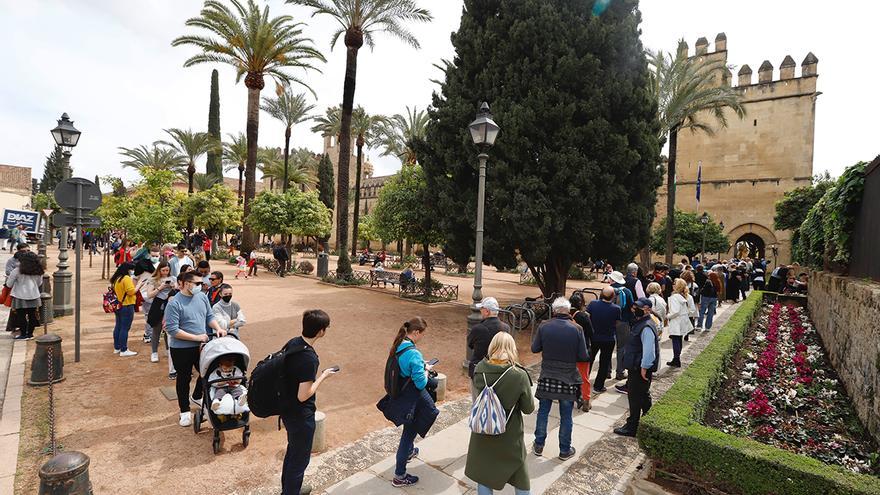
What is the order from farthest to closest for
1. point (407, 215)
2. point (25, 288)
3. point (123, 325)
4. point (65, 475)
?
point (407, 215), point (25, 288), point (123, 325), point (65, 475)

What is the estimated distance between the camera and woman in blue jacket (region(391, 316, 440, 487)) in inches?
155

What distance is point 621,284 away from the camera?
307 inches

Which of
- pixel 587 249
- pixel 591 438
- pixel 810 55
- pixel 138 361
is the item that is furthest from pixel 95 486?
pixel 810 55

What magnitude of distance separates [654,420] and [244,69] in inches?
1002

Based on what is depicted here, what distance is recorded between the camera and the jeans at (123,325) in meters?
7.41

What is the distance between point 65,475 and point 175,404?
310 cm

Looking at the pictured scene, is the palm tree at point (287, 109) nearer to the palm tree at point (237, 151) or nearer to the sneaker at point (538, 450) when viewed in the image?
the palm tree at point (237, 151)

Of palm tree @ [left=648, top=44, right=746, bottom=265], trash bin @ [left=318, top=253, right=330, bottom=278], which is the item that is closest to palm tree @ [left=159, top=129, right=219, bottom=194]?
trash bin @ [left=318, top=253, right=330, bottom=278]

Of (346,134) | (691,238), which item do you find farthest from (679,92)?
(346,134)

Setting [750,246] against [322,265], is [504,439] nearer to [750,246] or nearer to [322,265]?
[322,265]

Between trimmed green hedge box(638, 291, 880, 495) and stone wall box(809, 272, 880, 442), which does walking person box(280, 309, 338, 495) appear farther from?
stone wall box(809, 272, 880, 442)

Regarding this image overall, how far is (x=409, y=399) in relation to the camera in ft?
13.1

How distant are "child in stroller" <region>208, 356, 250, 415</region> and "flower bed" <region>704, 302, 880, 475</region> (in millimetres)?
5682

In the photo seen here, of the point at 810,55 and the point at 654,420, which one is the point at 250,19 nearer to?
the point at 654,420
